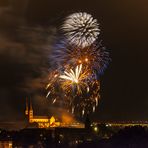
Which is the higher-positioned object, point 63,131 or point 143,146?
point 63,131

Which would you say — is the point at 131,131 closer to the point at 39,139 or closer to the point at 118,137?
the point at 118,137

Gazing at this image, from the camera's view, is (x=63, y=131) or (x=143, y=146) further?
(x=63, y=131)

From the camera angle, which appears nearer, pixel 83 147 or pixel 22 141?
pixel 83 147

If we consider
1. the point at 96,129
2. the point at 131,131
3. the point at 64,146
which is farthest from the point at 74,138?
the point at 131,131

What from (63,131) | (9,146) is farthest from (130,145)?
(63,131)

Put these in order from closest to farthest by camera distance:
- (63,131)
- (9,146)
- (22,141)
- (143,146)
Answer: (143,146), (9,146), (22,141), (63,131)

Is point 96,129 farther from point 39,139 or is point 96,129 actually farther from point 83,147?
point 83,147

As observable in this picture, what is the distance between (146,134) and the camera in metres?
95.1

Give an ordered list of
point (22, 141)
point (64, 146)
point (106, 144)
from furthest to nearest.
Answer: point (22, 141) → point (64, 146) → point (106, 144)

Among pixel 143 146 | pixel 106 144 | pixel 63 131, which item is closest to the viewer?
pixel 143 146

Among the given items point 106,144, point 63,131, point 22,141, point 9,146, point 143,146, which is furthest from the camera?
point 63,131

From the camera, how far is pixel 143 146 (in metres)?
83.8

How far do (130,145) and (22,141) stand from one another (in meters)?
64.1

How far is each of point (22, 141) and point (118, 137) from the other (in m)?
54.6
